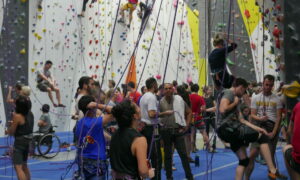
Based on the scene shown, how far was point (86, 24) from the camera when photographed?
1287 centimetres

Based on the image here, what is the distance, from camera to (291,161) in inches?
122

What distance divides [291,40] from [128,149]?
4.08 ft

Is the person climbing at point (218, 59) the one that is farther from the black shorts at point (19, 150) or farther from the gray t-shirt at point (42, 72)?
the gray t-shirt at point (42, 72)

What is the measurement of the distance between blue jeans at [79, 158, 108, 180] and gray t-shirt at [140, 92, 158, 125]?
72.1 inches

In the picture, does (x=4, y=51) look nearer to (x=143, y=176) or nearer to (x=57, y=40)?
(x=57, y=40)

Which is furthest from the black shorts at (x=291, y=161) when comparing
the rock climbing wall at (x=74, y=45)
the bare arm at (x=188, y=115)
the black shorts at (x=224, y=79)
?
the rock climbing wall at (x=74, y=45)

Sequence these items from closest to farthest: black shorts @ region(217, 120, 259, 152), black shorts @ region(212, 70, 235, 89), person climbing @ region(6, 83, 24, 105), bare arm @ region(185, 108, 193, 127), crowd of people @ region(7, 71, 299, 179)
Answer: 1. crowd of people @ region(7, 71, 299, 179)
2. black shorts @ region(217, 120, 259, 152)
3. black shorts @ region(212, 70, 235, 89)
4. bare arm @ region(185, 108, 193, 127)
5. person climbing @ region(6, 83, 24, 105)

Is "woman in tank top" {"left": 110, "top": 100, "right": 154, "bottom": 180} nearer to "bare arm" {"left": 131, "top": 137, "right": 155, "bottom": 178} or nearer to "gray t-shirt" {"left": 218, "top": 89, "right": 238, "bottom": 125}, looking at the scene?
"bare arm" {"left": 131, "top": 137, "right": 155, "bottom": 178}

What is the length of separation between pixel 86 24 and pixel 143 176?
1041 cm

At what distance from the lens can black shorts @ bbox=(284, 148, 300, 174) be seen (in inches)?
121

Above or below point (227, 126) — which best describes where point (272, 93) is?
above

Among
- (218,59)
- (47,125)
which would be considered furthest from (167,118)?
(47,125)

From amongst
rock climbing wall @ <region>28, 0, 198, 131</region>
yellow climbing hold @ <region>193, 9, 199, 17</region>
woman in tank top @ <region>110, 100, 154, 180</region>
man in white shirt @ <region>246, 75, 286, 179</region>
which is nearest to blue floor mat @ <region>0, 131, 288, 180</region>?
man in white shirt @ <region>246, 75, 286, 179</region>

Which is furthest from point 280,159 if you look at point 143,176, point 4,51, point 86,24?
point 86,24
